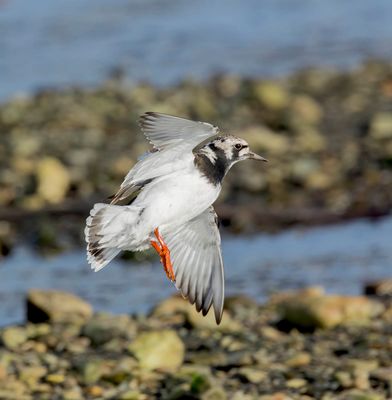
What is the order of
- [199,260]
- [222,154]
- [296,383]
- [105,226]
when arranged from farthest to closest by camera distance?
[296,383]
[199,260]
[222,154]
[105,226]

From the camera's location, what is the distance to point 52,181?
11578mm

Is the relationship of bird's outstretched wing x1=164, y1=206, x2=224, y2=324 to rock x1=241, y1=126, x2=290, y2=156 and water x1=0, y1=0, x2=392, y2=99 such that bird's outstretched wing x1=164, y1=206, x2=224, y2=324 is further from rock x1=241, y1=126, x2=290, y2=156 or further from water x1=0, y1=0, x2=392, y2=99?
water x1=0, y1=0, x2=392, y2=99

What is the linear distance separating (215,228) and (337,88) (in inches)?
356

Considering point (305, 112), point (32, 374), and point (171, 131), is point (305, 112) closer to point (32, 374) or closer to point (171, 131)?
point (32, 374)

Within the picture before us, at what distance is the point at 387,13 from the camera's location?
19734 mm

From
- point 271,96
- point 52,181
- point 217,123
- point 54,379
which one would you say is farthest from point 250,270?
point 271,96

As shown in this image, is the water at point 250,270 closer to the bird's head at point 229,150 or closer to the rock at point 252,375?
the rock at point 252,375

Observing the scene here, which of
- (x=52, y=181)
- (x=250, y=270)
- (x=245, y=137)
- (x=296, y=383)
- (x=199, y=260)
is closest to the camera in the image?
(x=199, y=260)

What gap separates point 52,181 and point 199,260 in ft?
16.1

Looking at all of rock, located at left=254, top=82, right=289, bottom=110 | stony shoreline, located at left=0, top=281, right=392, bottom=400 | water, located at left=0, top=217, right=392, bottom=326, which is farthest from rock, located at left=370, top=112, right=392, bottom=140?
stony shoreline, located at left=0, top=281, right=392, bottom=400

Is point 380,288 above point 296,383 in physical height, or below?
above

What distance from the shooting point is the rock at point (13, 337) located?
7.78 metres

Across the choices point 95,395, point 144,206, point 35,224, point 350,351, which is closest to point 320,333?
point 350,351

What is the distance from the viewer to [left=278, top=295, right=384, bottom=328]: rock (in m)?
7.95
